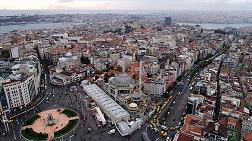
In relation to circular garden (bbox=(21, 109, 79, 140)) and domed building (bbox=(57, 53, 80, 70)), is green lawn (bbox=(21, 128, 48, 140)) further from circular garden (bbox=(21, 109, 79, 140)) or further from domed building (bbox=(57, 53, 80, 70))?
domed building (bbox=(57, 53, 80, 70))

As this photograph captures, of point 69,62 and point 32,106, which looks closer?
point 32,106

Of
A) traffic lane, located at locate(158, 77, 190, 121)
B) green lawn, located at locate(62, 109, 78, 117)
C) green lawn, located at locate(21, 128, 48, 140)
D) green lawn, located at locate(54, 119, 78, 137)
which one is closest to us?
green lawn, located at locate(21, 128, 48, 140)

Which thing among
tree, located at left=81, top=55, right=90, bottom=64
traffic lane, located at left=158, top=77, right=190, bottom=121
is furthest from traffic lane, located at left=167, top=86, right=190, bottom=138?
tree, located at left=81, top=55, right=90, bottom=64

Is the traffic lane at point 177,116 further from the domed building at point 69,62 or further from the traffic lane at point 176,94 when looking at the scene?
the domed building at point 69,62

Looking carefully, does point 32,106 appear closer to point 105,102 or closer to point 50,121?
point 50,121

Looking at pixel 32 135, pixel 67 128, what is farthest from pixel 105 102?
pixel 32 135

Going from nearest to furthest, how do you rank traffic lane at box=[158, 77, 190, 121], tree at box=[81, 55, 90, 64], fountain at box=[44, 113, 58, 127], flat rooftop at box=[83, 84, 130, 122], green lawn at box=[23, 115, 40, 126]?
fountain at box=[44, 113, 58, 127]
green lawn at box=[23, 115, 40, 126]
flat rooftop at box=[83, 84, 130, 122]
traffic lane at box=[158, 77, 190, 121]
tree at box=[81, 55, 90, 64]

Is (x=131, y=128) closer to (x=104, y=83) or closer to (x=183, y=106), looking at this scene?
(x=183, y=106)

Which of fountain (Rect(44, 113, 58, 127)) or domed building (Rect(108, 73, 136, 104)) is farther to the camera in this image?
domed building (Rect(108, 73, 136, 104))
